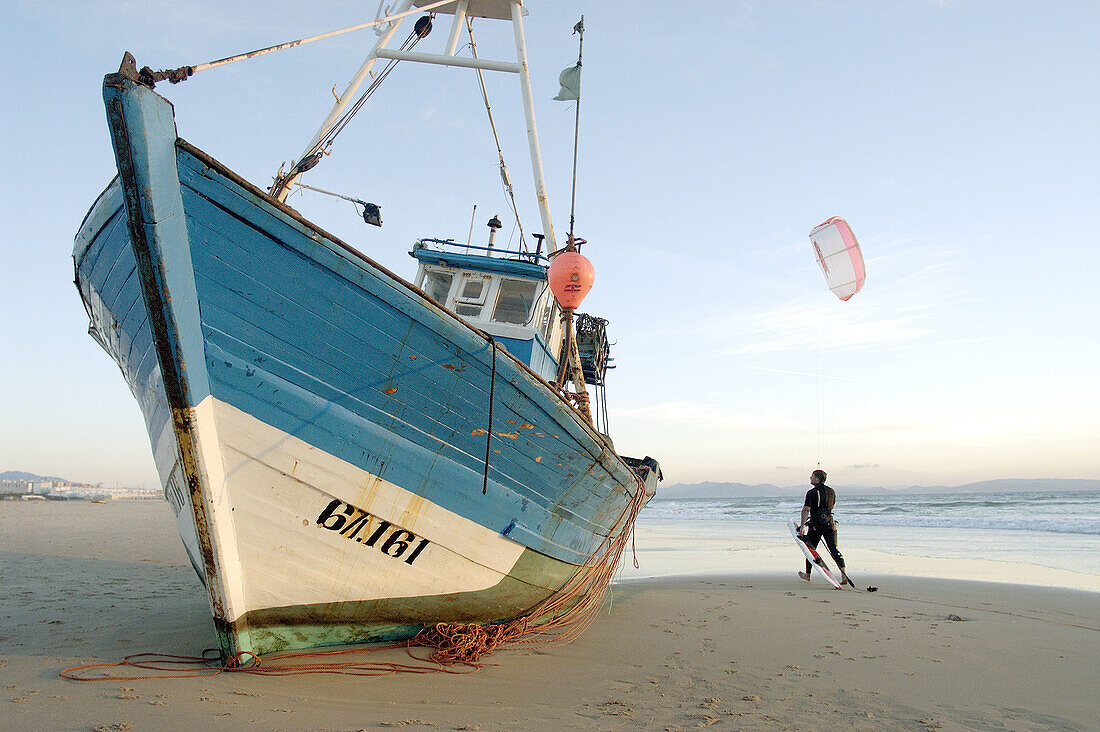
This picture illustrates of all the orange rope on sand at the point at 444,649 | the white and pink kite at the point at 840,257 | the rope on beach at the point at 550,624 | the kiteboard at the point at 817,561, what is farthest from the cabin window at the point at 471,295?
the kiteboard at the point at 817,561

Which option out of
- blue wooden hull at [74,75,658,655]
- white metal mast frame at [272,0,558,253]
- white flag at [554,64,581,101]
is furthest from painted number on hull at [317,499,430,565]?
white flag at [554,64,581,101]

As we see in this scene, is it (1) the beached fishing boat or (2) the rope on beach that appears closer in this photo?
(1) the beached fishing boat

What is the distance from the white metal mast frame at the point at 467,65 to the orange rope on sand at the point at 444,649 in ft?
12.1

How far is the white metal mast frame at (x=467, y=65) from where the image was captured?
21.6ft

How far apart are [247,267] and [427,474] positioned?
4.90ft

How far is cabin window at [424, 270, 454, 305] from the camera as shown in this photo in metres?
7.16

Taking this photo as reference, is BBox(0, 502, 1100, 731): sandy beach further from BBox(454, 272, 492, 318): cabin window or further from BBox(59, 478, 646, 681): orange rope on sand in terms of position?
BBox(454, 272, 492, 318): cabin window

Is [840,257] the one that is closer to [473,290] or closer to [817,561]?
[817,561]

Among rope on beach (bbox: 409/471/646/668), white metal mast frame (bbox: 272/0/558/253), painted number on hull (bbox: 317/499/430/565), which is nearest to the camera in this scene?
painted number on hull (bbox: 317/499/430/565)

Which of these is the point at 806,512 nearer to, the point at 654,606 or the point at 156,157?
the point at 654,606

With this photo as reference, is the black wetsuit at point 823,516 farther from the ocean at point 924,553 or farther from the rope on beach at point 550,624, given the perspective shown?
the rope on beach at point 550,624

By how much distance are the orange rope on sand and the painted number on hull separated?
0.61m

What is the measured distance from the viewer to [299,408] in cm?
344

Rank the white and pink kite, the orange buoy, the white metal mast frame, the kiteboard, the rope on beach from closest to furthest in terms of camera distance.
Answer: the rope on beach
the orange buoy
the white metal mast frame
the kiteboard
the white and pink kite
